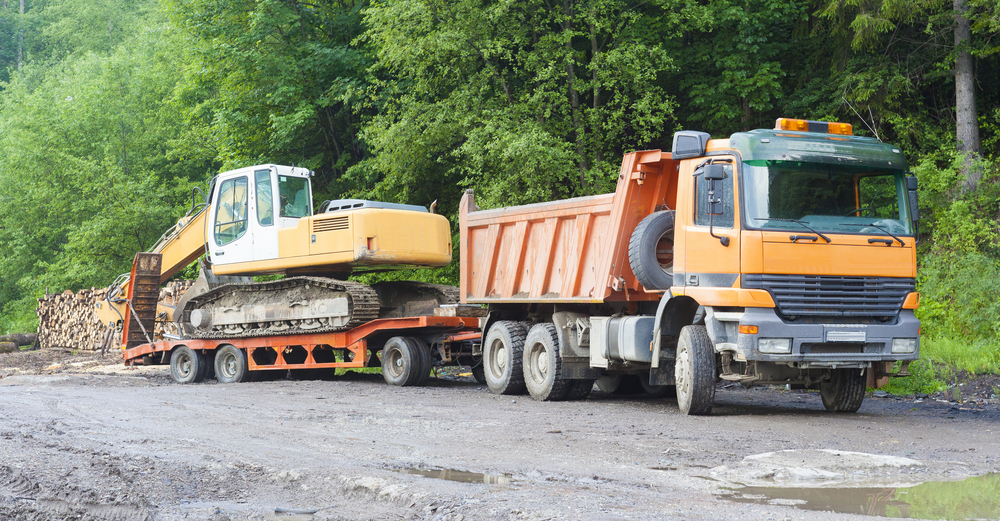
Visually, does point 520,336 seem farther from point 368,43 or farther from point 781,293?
point 368,43

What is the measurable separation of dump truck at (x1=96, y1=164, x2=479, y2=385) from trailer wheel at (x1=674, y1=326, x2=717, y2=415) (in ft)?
16.5

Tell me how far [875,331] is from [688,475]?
3.82 metres

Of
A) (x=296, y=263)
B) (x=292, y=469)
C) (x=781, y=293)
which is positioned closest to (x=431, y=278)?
(x=296, y=263)

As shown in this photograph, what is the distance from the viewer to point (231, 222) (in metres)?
17.1

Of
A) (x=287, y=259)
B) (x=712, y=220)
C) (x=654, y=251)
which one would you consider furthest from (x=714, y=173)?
(x=287, y=259)

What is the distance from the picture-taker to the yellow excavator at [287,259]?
15281 mm

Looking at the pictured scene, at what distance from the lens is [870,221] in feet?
31.8

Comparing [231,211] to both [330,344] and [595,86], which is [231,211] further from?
[595,86]

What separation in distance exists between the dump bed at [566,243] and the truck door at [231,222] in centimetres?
476

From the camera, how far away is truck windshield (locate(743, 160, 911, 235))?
30.8ft

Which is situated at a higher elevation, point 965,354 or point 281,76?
point 281,76

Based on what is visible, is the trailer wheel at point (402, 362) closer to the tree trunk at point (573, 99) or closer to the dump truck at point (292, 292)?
the dump truck at point (292, 292)

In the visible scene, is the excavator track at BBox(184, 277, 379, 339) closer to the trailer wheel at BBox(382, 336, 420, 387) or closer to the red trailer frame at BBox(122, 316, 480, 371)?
the red trailer frame at BBox(122, 316, 480, 371)

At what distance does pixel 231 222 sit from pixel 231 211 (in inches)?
8.3
